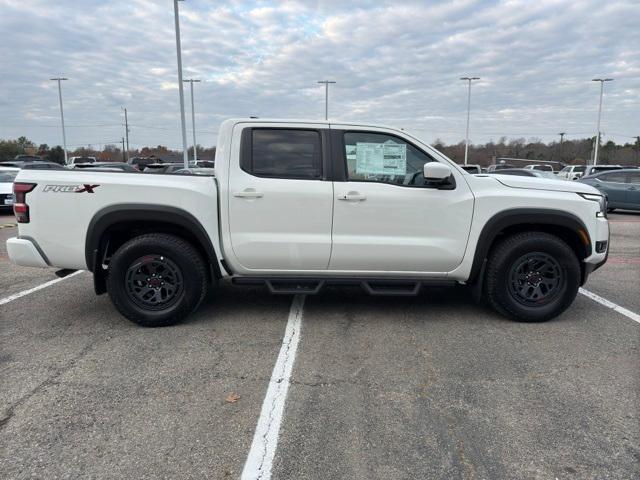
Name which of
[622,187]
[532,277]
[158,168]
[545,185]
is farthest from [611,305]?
[622,187]

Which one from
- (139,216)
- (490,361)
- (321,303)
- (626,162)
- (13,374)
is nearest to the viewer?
(13,374)

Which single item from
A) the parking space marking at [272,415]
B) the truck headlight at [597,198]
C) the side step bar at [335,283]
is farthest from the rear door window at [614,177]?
the parking space marking at [272,415]

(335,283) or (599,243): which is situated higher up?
(599,243)

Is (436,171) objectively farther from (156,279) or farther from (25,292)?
(25,292)

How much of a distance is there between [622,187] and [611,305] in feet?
39.2

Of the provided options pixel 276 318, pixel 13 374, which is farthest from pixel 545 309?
pixel 13 374

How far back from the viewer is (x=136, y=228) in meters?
4.57

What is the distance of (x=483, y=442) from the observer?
9.02ft

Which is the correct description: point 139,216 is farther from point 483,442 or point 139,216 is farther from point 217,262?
point 483,442

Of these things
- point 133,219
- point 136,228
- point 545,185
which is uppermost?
point 545,185

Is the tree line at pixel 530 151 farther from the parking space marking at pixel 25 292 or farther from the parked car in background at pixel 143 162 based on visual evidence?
Result: the parking space marking at pixel 25 292

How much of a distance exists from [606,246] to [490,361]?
6.39 ft

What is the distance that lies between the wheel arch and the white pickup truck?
10mm

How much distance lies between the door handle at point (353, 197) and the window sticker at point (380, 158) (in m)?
0.25
